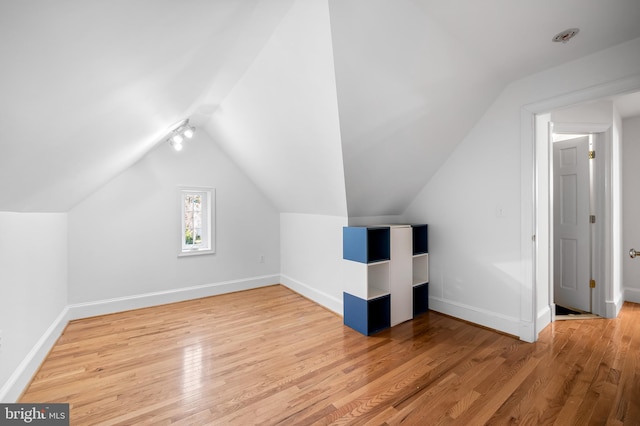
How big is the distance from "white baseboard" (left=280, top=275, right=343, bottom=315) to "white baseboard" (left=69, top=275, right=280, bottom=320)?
1.10 feet

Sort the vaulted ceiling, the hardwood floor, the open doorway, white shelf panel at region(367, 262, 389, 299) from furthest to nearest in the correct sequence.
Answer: the open doorway < white shelf panel at region(367, 262, 389, 299) < the hardwood floor < the vaulted ceiling

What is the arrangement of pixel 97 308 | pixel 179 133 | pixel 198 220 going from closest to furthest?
1. pixel 97 308
2. pixel 179 133
3. pixel 198 220

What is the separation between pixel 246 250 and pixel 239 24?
3437 mm

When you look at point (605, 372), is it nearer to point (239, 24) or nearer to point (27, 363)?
point (239, 24)

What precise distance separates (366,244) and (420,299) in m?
1.22

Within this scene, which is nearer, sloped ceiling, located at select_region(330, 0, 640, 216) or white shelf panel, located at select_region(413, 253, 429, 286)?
sloped ceiling, located at select_region(330, 0, 640, 216)

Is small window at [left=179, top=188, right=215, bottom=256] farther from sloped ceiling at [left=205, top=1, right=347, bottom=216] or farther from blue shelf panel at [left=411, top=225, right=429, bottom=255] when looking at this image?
blue shelf panel at [left=411, top=225, right=429, bottom=255]

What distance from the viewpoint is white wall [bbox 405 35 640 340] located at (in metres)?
2.49

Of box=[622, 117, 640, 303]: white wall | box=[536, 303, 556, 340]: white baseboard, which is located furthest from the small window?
box=[622, 117, 640, 303]: white wall

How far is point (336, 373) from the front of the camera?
2.17m

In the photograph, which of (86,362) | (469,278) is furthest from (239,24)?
(469,278)

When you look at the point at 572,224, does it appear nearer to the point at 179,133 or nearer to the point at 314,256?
the point at 314,256

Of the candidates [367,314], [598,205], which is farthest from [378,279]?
[598,205]

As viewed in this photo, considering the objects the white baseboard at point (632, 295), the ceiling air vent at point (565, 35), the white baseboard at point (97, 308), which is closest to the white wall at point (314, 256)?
the white baseboard at point (97, 308)
